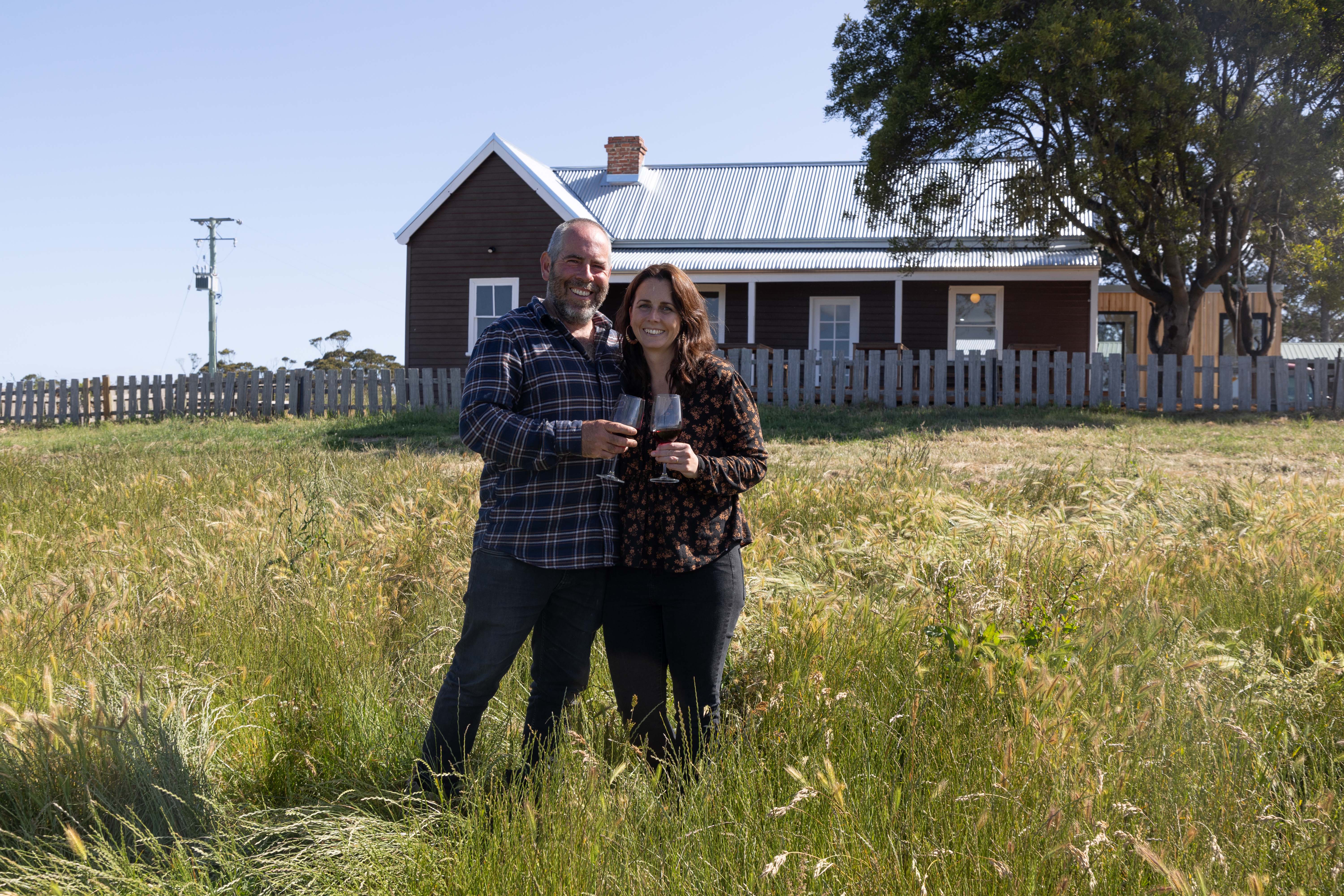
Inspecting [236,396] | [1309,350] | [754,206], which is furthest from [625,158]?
[1309,350]

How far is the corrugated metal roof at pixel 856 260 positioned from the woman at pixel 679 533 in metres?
18.1

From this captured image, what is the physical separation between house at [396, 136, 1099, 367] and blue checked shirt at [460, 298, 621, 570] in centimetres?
1774

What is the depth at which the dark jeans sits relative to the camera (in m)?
2.99

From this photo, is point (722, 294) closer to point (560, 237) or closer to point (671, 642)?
point (560, 237)

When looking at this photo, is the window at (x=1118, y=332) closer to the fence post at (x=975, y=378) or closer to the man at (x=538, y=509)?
the fence post at (x=975, y=378)

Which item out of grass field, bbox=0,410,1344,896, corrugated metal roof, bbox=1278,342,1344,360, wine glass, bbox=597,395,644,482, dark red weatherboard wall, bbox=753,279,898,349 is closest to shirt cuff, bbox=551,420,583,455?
wine glass, bbox=597,395,644,482

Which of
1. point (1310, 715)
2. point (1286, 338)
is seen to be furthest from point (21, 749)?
point (1286, 338)

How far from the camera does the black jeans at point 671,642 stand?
3021mm

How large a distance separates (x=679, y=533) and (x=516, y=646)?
2.08 ft

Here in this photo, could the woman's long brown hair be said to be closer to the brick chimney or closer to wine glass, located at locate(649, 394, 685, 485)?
wine glass, located at locate(649, 394, 685, 485)

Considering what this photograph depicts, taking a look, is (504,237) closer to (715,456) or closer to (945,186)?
(945,186)

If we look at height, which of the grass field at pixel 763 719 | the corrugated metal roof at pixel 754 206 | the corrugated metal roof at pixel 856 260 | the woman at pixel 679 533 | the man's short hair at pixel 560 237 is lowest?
the grass field at pixel 763 719

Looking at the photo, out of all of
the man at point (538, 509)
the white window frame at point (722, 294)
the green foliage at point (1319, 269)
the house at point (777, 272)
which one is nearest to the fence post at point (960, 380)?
the house at point (777, 272)

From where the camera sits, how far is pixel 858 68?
62.5ft
